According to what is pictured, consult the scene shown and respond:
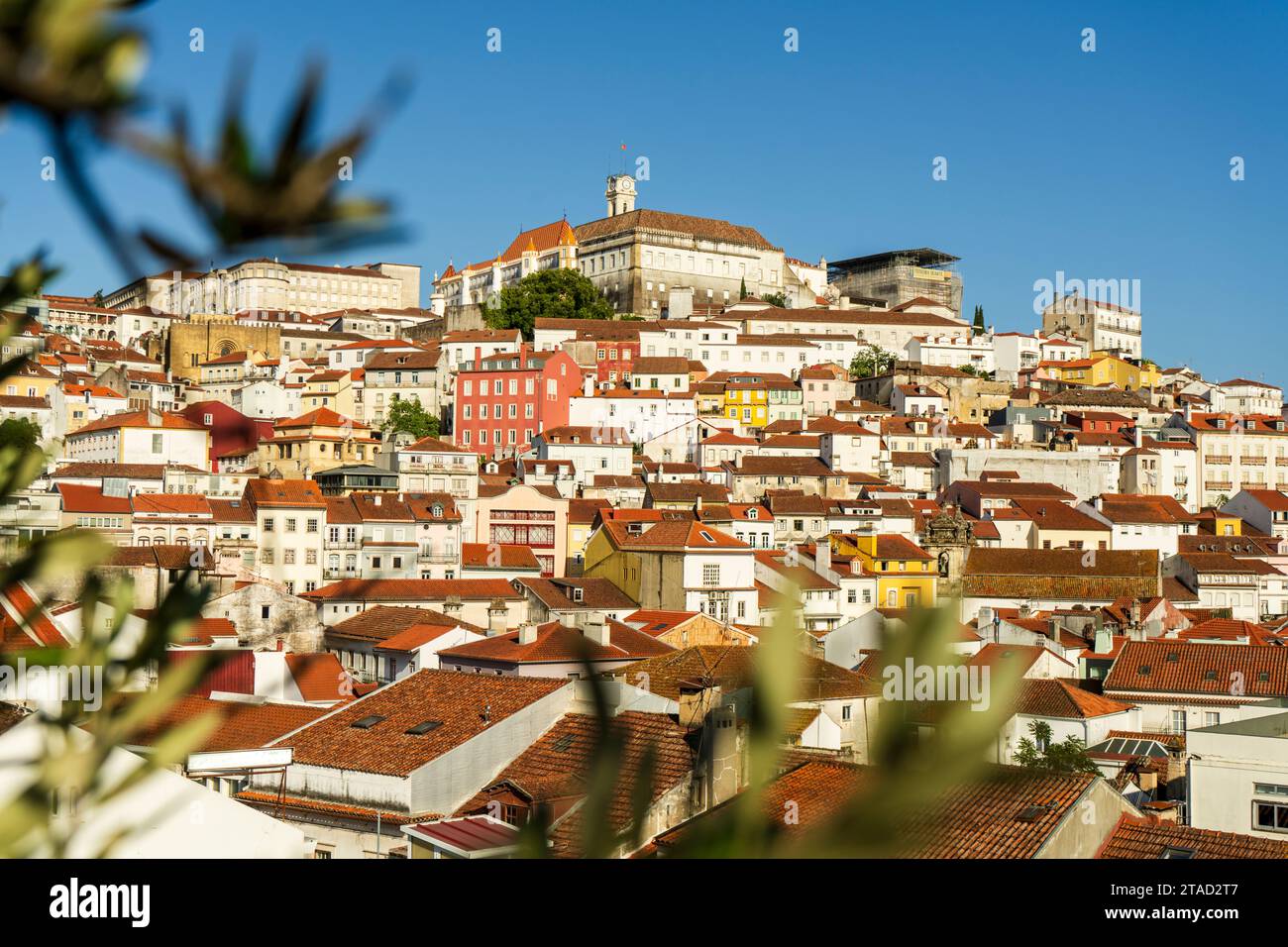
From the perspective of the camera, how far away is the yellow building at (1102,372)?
100m

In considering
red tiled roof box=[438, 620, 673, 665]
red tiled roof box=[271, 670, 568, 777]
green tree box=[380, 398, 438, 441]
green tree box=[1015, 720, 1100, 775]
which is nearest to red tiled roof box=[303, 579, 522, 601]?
red tiled roof box=[438, 620, 673, 665]

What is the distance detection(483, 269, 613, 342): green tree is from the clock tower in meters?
24.1

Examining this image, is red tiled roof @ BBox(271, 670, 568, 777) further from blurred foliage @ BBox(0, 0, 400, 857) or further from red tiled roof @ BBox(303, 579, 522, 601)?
red tiled roof @ BBox(303, 579, 522, 601)

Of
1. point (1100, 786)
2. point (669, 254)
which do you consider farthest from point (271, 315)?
point (1100, 786)

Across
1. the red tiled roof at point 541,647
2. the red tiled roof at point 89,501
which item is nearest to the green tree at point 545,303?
the red tiled roof at point 89,501

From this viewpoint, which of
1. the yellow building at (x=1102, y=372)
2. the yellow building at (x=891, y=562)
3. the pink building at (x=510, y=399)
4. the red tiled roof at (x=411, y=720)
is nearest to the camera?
the red tiled roof at (x=411, y=720)

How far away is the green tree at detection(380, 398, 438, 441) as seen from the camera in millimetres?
74312

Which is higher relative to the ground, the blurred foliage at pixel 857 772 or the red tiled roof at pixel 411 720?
the blurred foliage at pixel 857 772

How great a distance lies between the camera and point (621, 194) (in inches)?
4995

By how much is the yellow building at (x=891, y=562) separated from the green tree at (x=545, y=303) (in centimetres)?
4506

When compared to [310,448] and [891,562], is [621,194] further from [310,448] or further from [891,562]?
[891,562]

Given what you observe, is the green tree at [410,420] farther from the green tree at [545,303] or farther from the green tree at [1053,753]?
the green tree at [1053,753]

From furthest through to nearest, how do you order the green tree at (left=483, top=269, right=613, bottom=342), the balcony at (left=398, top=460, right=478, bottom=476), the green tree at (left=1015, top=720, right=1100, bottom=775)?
the green tree at (left=483, top=269, right=613, bottom=342), the balcony at (left=398, top=460, right=478, bottom=476), the green tree at (left=1015, top=720, right=1100, bottom=775)
